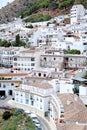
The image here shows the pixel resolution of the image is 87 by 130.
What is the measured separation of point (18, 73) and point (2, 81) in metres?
2.37

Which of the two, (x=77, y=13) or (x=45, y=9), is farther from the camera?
(x=45, y=9)

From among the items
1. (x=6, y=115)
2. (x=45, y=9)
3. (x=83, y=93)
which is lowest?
(x=6, y=115)

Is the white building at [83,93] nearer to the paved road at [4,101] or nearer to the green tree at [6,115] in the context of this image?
the green tree at [6,115]

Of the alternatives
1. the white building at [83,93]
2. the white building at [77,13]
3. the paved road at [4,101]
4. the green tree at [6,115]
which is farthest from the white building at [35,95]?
the white building at [77,13]

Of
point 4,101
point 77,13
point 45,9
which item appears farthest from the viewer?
point 45,9

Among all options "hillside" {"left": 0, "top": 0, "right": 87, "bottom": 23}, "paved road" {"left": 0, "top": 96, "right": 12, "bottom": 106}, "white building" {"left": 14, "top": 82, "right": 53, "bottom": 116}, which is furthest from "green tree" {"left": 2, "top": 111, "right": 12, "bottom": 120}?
"hillside" {"left": 0, "top": 0, "right": 87, "bottom": 23}

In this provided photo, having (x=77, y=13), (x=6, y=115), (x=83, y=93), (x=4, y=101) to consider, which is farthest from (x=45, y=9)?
(x=83, y=93)

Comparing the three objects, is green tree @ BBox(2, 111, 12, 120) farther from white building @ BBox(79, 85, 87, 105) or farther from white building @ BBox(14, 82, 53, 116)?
white building @ BBox(79, 85, 87, 105)

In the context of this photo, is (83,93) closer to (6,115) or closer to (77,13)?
(6,115)

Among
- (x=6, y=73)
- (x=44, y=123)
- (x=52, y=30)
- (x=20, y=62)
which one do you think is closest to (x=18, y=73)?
(x=6, y=73)

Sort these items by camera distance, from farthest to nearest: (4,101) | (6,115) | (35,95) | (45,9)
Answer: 1. (45,9)
2. (4,101)
3. (35,95)
4. (6,115)

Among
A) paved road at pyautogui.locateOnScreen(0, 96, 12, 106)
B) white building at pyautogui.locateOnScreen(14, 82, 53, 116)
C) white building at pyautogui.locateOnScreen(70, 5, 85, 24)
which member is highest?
white building at pyautogui.locateOnScreen(70, 5, 85, 24)

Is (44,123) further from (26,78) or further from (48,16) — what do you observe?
(48,16)

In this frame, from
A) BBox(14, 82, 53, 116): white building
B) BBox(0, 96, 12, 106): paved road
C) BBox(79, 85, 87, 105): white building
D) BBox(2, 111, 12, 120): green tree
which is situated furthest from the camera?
BBox(0, 96, 12, 106): paved road
